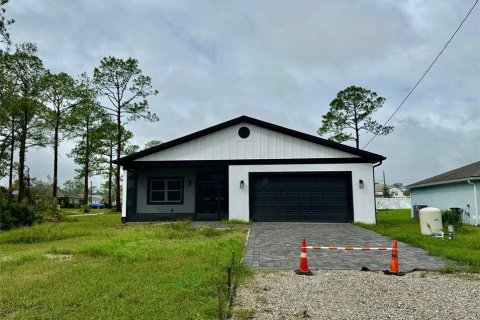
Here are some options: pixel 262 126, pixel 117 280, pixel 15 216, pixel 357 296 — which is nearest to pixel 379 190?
pixel 262 126

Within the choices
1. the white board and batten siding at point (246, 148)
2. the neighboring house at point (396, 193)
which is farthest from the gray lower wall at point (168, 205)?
the neighboring house at point (396, 193)

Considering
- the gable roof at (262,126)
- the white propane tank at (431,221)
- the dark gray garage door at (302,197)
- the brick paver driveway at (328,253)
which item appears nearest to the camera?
the brick paver driveway at (328,253)

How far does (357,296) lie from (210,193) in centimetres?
1416

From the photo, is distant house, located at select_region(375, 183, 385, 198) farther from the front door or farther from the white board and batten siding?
the white board and batten siding

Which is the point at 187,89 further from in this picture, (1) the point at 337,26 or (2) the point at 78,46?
(1) the point at 337,26

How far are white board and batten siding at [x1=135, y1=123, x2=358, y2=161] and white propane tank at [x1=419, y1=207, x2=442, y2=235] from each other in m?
4.94

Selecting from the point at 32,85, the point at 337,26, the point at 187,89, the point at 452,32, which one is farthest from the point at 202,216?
the point at 32,85

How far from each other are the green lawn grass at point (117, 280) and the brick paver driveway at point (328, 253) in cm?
75

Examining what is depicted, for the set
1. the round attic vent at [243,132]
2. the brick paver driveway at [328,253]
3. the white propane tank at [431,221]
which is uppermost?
the round attic vent at [243,132]

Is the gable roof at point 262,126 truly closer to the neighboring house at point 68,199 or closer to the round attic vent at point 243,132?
the round attic vent at point 243,132

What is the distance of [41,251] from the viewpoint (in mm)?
8852

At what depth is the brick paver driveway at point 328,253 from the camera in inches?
296

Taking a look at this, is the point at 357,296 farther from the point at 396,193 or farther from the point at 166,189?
the point at 396,193

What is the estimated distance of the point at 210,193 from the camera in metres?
19.1
